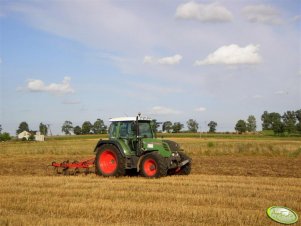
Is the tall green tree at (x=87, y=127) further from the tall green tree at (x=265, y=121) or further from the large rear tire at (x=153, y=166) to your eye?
the large rear tire at (x=153, y=166)

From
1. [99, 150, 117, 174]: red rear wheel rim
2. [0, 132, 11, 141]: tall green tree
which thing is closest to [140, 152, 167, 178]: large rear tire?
[99, 150, 117, 174]: red rear wheel rim

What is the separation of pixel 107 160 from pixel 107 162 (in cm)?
7

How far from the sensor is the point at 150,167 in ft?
43.4

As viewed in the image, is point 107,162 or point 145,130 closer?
point 145,130

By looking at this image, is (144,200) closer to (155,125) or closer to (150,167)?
(150,167)

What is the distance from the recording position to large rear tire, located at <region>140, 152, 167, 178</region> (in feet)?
42.4

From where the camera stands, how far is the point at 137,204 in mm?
8664

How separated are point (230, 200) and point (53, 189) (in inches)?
178

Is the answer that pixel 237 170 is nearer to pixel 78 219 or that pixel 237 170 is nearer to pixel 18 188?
pixel 18 188

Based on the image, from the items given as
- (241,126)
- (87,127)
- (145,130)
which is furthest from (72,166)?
(241,126)

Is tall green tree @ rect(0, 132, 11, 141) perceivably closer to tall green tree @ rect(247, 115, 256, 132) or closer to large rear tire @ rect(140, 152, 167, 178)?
tall green tree @ rect(247, 115, 256, 132)

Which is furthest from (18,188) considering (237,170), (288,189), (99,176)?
(237,170)

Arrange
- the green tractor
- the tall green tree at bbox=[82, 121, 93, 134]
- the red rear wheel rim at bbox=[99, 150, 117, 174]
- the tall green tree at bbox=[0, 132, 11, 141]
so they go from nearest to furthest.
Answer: the green tractor → the red rear wheel rim at bbox=[99, 150, 117, 174] → the tall green tree at bbox=[0, 132, 11, 141] → the tall green tree at bbox=[82, 121, 93, 134]

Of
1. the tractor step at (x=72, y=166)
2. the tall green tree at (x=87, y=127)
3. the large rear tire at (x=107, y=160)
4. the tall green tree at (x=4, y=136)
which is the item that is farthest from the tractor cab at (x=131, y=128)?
the tall green tree at (x=87, y=127)
